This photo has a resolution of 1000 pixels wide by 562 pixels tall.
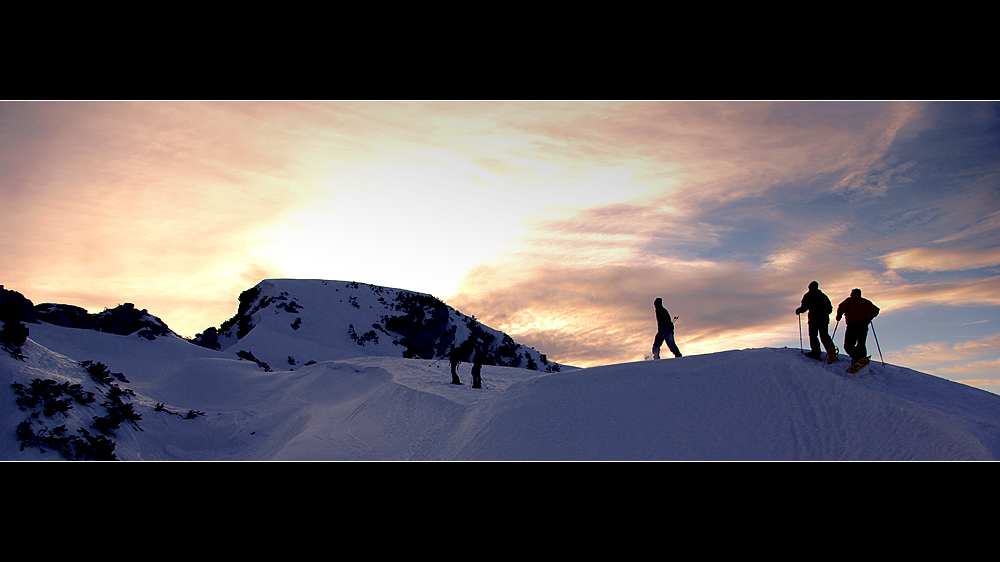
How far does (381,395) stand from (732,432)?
10.3 m

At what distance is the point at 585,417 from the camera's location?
8.45 meters

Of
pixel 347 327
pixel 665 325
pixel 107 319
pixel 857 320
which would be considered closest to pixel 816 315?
pixel 857 320

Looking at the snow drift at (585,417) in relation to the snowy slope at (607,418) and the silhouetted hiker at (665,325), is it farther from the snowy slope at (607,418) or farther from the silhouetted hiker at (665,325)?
the silhouetted hiker at (665,325)

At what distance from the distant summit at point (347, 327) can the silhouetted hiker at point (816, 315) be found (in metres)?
25.2

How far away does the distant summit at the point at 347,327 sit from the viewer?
33.6 m

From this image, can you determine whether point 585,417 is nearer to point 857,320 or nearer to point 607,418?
point 607,418

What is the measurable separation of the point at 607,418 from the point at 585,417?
0.40 meters

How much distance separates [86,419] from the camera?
33.3 ft

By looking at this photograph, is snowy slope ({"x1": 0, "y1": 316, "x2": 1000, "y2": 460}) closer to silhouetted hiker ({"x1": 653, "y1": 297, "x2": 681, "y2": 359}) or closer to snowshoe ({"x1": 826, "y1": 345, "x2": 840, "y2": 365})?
snowshoe ({"x1": 826, "y1": 345, "x2": 840, "y2": 365})

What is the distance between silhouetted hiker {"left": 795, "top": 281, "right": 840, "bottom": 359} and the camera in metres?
8.73

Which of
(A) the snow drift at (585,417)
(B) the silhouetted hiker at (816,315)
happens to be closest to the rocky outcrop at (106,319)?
(A) the snow drift at (585,417)

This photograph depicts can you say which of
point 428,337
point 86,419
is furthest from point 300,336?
point 86,419
